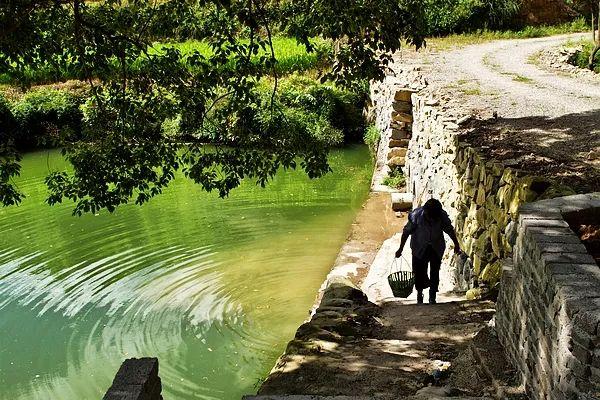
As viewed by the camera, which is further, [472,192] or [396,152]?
[396,152]

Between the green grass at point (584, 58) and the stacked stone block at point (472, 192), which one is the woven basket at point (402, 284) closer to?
the stacked stone block at point (472, 192)

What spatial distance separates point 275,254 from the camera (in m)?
12.0

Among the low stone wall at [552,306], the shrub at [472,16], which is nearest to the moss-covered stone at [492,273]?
the low stone wall at [552,306]

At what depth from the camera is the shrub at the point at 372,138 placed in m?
19.4

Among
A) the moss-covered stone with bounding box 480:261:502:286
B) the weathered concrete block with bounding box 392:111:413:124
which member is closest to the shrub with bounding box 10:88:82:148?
the weathered concrete block with bounding box 392:111:413:124

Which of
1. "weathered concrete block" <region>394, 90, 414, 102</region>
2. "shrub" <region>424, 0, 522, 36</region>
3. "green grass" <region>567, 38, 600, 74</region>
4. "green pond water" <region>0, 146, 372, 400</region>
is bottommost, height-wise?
"green pond water" <region>0, 146, 372, 400</region>

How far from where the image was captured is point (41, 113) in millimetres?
21875

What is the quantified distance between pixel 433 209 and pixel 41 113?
1814 centimetres

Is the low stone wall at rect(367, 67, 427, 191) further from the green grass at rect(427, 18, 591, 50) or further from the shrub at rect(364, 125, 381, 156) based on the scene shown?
the green grass at rect(427, 18, 591, 50)

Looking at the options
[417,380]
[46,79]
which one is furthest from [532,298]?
[46,79]

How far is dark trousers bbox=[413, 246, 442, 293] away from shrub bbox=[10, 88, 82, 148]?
654 inches

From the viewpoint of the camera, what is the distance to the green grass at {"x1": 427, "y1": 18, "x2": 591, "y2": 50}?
22.2m

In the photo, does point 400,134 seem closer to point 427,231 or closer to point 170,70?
point 427,231

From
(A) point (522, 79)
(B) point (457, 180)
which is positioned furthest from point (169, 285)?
(A) point (522, 79)
